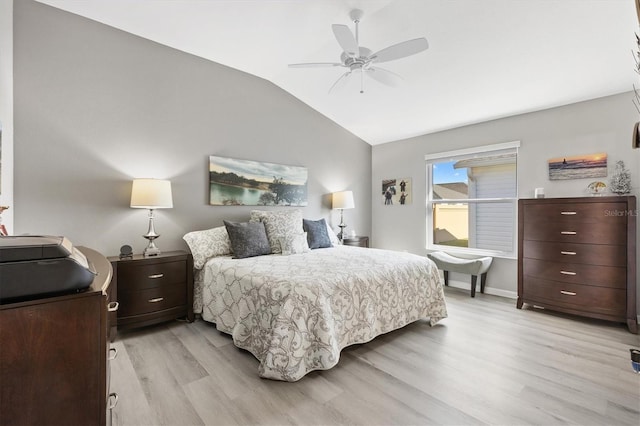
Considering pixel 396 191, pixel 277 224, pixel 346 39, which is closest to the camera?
pixel 346 39

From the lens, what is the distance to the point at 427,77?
3.46 meters

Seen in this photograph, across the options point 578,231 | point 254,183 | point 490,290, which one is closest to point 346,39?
point 254,183

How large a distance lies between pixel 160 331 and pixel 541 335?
3.64 metres

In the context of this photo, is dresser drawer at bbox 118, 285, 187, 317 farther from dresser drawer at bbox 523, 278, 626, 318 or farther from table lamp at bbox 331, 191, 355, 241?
dresser drawer at bbox 523, 278, 626, 318

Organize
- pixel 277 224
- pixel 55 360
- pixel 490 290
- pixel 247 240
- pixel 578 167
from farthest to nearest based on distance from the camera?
1. pixel 490 290
2. pixel 277 224
3. pixel 578 167
4. pixel 247 240
5. pixel 55 360

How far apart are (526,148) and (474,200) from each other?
0.94m

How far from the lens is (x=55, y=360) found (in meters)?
0.76

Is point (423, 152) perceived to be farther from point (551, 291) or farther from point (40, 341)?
point (40, 341)

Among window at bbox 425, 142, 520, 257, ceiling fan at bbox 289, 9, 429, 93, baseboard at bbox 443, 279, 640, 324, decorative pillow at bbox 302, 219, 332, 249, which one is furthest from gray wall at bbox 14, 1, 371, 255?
baseboard at bbox 443, 279, 640, 324

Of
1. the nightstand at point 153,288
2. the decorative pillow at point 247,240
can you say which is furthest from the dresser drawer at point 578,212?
the nightstand at point 153,288

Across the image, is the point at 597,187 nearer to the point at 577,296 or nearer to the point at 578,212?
the point at 578,212

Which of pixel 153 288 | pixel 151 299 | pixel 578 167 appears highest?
pixel 578 167

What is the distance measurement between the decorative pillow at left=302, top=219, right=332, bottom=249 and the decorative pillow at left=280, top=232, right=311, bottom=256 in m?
0.30

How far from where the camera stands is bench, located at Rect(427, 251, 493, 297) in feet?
12.7
